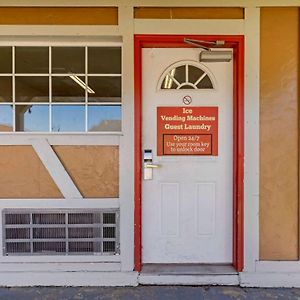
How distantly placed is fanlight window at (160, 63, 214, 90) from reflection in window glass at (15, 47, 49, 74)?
→ 3.79 ft

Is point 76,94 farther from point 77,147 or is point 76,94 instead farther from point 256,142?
point 256,142

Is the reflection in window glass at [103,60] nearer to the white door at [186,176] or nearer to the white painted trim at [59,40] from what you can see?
the white painted trim at [59,40]

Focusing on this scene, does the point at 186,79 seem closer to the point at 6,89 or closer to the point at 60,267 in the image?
the point at 6,89

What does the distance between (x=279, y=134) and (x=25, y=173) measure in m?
2.44

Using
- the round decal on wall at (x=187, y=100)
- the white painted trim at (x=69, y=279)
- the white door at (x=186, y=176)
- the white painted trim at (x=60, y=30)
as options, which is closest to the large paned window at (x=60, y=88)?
the white painted trim at (x=60, y=30)

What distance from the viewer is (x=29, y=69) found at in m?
3.25

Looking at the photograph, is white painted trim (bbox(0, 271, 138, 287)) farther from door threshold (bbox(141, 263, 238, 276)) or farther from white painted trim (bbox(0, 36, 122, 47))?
white painted trim (bbox(0, 36, 122, 47))

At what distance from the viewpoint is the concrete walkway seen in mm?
3014

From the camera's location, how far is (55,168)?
3207 mm

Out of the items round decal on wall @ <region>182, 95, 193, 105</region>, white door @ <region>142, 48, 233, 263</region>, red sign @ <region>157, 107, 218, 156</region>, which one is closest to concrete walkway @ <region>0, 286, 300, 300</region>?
white door @ <region>142, 48, 233, 263</region>

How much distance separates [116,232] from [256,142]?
158cm

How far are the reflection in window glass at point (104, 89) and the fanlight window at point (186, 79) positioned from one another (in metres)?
0.45

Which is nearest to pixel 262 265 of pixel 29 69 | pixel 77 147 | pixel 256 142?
pixel 256 142

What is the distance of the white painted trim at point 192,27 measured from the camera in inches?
124
